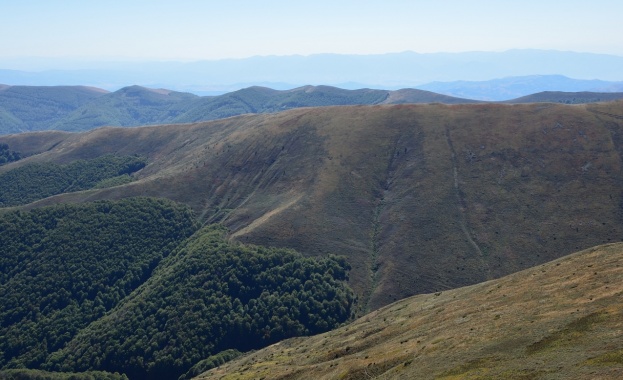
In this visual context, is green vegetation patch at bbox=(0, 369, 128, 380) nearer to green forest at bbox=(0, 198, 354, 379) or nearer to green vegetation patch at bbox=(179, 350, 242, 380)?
green forest at bbox=(0, 198, 354, 379)

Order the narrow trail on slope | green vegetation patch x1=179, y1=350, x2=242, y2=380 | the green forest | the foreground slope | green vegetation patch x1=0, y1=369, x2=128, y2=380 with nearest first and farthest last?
the foreground slope < green vegetation patch x1=179, y1=350, x2=242, y2=380 < green vegetation patch x1=0, y1=369, x2=128, y2=380 < the green forest < the narrow trail on slope

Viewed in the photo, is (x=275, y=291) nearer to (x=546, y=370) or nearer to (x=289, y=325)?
(x=289, y=325)

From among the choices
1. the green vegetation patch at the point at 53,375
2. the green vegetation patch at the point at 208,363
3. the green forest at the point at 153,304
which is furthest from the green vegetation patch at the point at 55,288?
the green vegetation patch at the point at 208,363

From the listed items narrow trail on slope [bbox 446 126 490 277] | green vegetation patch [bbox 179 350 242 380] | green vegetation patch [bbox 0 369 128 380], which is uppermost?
narrow trail on slope [bbox 446 126 490 277]

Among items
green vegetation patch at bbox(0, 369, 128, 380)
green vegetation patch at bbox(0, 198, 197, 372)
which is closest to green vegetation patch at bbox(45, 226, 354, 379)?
green vegetation patch at bbox(0, 369, 128, 380)

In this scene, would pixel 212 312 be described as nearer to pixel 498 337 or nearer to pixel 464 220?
pixel 464 220

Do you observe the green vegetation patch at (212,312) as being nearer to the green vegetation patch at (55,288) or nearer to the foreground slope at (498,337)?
the green vegetation patch at (55,288)
